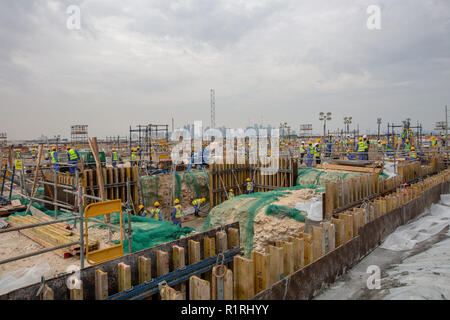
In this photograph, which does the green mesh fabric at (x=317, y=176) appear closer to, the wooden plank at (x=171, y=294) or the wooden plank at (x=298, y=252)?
the wooden plank at (x=298, y=252)

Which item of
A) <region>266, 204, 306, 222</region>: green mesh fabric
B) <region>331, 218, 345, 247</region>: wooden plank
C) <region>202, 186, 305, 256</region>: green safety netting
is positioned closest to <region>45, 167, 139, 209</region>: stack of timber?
<region>202, 186, 305, 256</region>: green safety netting

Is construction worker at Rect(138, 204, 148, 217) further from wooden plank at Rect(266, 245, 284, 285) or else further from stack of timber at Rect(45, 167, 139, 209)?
wooden plank at Rect(266, 245, 284, 285)

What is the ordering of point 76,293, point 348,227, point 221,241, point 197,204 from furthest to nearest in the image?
1. point 197,204
2. point 348,227
3. point 221,241
4. point 76,293

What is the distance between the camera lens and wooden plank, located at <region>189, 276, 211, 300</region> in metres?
2.89

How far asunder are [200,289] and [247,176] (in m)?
15.0

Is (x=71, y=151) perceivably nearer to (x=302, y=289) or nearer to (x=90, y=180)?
(x=90, y=180)

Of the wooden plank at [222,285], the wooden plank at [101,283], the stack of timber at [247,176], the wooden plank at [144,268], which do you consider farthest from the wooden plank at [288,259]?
the stack of timber at [247,176]

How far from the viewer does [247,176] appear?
17.8m

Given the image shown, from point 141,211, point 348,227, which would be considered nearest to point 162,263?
point 348,227

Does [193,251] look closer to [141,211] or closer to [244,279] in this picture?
[244,279]

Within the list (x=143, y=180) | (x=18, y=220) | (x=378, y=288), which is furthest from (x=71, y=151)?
(x=378, y=288)

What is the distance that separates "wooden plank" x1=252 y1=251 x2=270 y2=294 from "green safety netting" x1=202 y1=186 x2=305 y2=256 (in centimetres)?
600

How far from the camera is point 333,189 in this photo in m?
6.83
